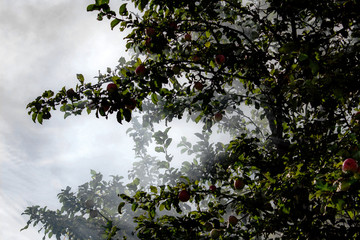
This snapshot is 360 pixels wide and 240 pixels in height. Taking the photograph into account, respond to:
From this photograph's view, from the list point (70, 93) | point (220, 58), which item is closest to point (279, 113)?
point (220, 58)

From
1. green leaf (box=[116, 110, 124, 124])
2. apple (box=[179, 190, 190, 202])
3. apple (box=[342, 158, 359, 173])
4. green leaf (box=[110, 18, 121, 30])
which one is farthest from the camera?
apple (box=[179, 190, 190, 202])

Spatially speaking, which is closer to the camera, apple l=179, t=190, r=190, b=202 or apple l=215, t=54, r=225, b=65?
apple l=179, t=190, r=190, b=202

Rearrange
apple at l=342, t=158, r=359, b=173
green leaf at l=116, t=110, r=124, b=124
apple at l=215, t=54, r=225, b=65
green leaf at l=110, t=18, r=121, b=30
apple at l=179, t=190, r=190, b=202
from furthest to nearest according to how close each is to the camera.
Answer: apple at l=215, t=54, r=225, b=65, apple at l=179, t=190, r=190, b=202, green leaf at l=110, t=18, r=121, b=30, green leaf at l=116, t=110, r=124, b=124, apple at l=342, t=158, r=359, b=173

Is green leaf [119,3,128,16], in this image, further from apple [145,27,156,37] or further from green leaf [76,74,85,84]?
green leaf [76,74,85,84]

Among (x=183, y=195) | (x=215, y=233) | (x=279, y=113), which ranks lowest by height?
(x=215, y=233)

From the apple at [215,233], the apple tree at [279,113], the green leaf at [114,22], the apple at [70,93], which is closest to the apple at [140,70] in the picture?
the apple tree at [279,113]

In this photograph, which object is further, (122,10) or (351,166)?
(122,10)

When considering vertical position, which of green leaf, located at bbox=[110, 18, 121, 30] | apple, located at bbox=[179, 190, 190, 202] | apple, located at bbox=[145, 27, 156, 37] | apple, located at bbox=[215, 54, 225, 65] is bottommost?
apple, located at bbox=[179, 190, 190, 202]

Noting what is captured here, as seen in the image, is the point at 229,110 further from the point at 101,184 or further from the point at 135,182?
the point at 101,184

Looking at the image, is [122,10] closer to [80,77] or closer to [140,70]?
[140,70]

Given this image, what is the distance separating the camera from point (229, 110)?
23.2 feet

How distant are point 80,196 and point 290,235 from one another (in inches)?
301

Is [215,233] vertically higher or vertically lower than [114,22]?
lower

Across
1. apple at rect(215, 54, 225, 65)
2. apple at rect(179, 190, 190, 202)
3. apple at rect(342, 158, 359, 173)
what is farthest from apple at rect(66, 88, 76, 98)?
apple at rect(342, 158, 359, 173)
